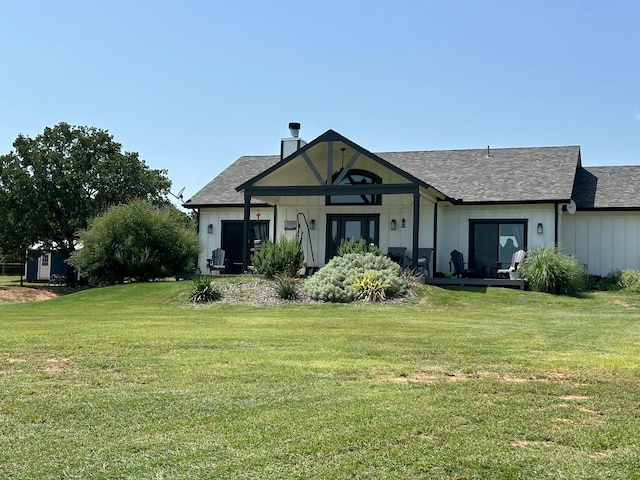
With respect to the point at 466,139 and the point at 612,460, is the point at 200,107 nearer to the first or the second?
the point at 466,139

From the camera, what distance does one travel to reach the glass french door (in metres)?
21.4

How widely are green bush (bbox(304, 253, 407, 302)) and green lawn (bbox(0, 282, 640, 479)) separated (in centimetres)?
535

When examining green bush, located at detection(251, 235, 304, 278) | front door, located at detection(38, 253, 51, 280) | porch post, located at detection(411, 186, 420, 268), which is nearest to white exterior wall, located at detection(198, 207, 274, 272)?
green bush, located at detection(251, 235, 304, 278)

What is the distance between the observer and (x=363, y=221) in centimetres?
2234

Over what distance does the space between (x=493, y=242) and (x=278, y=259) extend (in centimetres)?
725

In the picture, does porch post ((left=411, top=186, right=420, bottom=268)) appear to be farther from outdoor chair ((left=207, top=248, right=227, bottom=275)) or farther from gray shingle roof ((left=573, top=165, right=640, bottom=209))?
outdoor chair ((left=207, top=248, right=227, bottom=275))

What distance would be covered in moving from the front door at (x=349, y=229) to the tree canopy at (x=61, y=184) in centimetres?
1396

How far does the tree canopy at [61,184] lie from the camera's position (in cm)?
3316

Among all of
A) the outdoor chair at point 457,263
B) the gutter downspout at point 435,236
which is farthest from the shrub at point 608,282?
the gutter downspout at point 435,236

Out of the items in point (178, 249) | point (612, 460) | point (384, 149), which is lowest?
point (612, 460)

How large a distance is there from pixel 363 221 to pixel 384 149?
237 inches

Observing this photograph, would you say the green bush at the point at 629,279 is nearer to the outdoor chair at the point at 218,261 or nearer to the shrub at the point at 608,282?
the shrub at the point at 608,282

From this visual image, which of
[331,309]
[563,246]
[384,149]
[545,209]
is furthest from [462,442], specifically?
[384,149]

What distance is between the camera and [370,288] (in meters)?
15.9
